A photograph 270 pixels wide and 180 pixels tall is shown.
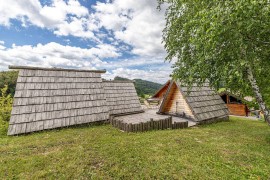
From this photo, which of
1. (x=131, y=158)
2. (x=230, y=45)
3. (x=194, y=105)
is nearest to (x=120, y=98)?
(x=194, y=105)

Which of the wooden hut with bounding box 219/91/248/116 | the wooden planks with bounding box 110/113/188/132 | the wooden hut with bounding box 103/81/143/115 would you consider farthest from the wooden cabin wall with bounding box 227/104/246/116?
the wooden hut with bounding box 103/81/143/115

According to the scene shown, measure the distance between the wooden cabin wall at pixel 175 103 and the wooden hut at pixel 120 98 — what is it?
3549 mm

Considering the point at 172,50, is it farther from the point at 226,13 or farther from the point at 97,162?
the point at 97,162

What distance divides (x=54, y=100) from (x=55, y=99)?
0.12m

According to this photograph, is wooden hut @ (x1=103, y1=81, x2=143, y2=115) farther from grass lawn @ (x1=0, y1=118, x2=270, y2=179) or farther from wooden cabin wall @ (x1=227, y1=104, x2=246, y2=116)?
wooden cabin wall @ (x1=227, y1=104, x2=246, y2=116)

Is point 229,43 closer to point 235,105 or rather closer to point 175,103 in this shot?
point 175,103

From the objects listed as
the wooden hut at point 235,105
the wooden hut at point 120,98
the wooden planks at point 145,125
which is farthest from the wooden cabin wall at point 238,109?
the wooden hut at point 120,98

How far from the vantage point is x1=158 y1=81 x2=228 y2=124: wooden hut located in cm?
1405

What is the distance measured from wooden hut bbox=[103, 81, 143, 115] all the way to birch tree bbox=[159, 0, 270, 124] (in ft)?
27.8

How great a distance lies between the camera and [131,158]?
5.98 m

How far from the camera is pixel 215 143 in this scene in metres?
8.10

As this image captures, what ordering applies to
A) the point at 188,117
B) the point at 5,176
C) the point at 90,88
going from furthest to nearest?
the point at 188,117, the point at 90,88, the point at 5,176

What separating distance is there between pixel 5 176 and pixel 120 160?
3.67 m

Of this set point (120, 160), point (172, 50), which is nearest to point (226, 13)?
point (172, 50)
